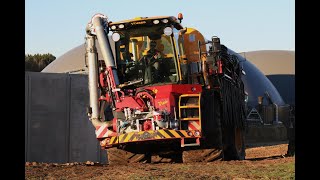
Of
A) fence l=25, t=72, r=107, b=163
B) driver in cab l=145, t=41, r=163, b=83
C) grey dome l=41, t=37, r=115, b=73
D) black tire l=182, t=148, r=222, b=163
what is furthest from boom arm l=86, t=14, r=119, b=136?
grey dome l=41, t=37, r=115, b=73

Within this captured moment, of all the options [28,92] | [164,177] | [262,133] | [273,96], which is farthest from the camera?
[273,96]

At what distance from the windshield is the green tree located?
155ft

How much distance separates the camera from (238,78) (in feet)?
66.2

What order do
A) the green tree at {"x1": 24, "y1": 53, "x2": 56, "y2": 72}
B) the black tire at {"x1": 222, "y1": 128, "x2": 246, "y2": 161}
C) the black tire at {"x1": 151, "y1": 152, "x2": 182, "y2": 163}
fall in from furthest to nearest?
the green tree at {"x1": 24, "y1": 53, "x2": 56, "y2": 72} < the black tire at {"x1": 222, "y1": 128, "x2": 246, "y2": 161} < the black tire at {"x1": 151, "y1": 152, "x2": 182, "y2": 163}

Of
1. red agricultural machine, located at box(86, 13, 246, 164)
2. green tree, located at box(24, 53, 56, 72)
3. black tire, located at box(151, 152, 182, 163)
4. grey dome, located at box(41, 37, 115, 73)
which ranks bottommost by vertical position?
black tire, located at box(151, 152, 182, 163)

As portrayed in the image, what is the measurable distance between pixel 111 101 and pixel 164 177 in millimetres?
4525

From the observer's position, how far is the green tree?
62.5 metres

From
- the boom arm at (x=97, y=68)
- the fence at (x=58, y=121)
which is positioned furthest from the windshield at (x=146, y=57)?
the fence at (x=58, y=121)

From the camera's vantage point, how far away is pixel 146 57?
48.4 feet

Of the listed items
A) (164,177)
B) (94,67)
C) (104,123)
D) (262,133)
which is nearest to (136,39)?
(94,67)

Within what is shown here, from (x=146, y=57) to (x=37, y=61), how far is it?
2101 inches

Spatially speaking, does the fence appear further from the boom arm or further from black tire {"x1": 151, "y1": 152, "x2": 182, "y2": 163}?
black tire {"x1": 151, "y1": 152, "x2": 182, "y2": 163}

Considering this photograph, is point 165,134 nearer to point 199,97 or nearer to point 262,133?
point 199,97

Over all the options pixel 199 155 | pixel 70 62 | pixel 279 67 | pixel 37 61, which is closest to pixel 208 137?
pixel 199 155
